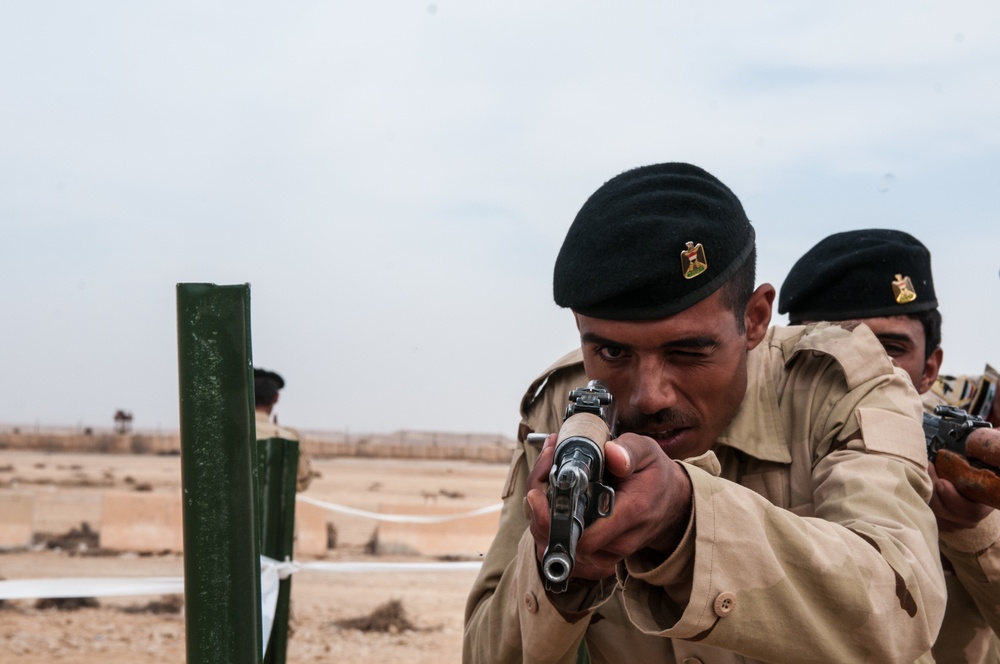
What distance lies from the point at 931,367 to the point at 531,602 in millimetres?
2649

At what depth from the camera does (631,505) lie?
167 cm

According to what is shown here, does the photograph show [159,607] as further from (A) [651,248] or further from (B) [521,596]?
(A) [651,248]

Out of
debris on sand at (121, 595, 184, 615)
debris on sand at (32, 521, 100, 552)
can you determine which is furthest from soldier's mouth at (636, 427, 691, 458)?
debris on sand at (32, 521, 100, 552)

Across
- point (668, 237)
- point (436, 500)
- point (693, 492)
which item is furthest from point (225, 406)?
point (436, 500)

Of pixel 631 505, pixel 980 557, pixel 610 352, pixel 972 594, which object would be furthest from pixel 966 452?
pixel 631 505

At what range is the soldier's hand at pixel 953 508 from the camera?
323 cm

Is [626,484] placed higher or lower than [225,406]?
lower

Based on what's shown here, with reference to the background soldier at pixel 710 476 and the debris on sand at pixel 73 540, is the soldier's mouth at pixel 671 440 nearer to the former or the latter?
the background soldier at pixel 710 476

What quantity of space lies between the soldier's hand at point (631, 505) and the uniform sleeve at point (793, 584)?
0.14ft

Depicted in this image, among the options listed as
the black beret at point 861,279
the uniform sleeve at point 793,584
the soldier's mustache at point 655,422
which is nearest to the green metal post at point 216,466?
the uniform sleeve at point 793,584

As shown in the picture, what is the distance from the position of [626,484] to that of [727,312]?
36.4 inches

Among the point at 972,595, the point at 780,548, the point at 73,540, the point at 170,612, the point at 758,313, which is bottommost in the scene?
the point at 170,612

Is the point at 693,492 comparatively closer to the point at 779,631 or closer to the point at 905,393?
the point at 779,631

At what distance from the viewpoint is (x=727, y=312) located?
2500 millimetres
